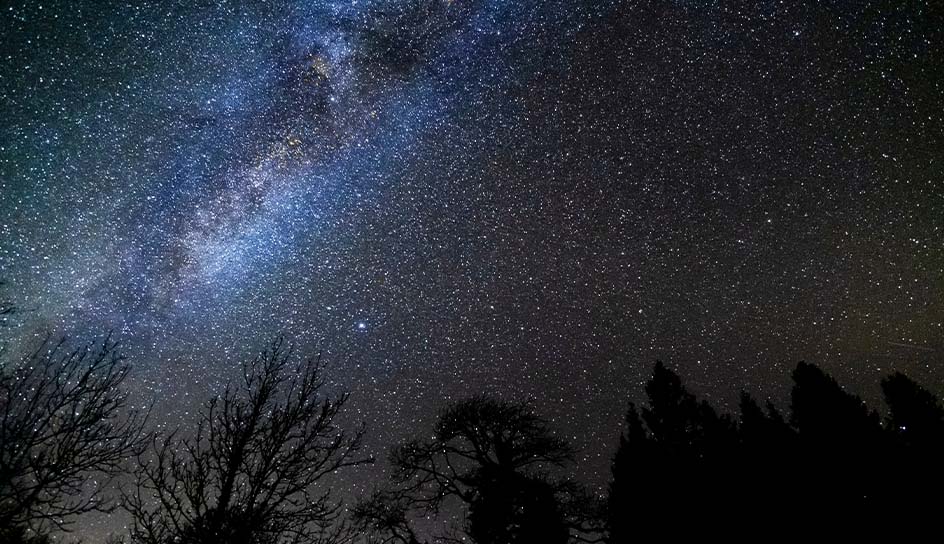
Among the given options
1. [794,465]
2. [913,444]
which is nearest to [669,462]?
[794,465]

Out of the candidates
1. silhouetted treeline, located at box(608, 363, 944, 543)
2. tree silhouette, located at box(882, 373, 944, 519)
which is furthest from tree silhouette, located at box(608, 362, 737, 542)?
tree silhouette, located at box(882, 373, 944, 519)

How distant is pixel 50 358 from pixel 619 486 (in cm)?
Result: 1607

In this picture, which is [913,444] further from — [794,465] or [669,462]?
[669,462]

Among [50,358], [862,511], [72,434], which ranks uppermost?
[50,358]

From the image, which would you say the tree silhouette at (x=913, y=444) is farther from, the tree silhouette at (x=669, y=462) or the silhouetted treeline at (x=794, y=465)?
the tree silhouette at (x=669, y=462)

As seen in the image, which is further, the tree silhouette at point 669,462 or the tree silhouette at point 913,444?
the tree silhouette at point 669,462

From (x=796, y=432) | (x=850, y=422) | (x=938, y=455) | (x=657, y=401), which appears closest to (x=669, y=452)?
(x=657, y=401)

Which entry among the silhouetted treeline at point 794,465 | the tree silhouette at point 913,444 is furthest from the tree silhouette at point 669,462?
the tree silhouette at point 913,444

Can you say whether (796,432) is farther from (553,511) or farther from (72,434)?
(72,434)

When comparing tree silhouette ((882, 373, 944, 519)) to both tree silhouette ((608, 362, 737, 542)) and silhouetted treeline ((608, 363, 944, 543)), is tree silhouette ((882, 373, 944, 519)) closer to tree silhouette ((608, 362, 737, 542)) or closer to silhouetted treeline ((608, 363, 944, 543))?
silhouetted treeline ((608, 363, 944, 543))

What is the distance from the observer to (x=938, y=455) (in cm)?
1388

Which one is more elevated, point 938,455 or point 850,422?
point 850,422

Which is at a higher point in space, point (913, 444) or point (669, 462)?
point (669, 462)

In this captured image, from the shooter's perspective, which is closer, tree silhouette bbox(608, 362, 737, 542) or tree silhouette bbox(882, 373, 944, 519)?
tree silhouette bbox(882, 373, 944, 519)
